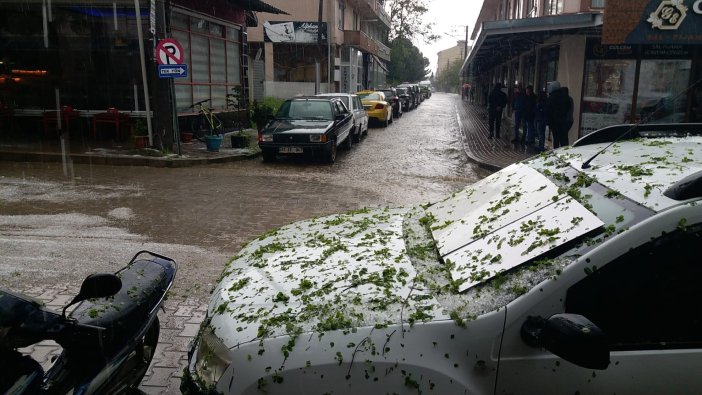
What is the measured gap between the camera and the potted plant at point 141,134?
1445 cm

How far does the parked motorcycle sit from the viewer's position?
223cm

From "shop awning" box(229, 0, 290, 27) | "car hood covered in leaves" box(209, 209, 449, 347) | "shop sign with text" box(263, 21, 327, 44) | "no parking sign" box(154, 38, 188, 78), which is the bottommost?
"car hood covered in leaves" box(209, 209, 449, 347)

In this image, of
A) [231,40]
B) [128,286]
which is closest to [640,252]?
[128,286]

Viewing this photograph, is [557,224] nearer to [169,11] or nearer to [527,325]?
[527,325]

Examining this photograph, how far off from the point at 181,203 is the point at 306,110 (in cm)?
662

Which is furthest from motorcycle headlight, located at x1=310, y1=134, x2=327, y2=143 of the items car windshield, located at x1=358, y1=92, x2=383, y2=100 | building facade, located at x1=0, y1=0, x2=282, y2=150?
car windshield, located at x1=358, y1=92, x2=383, y2=100

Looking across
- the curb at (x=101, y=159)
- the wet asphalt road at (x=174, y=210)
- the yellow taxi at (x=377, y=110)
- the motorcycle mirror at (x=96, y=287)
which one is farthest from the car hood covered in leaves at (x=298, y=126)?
the motorcycle mirror at (x=96, y=287)

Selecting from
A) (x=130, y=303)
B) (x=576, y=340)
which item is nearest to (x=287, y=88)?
(x=130, y=303)

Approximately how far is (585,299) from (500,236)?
2.20 feet

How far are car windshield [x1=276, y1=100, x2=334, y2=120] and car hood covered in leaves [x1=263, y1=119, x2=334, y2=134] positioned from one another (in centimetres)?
27

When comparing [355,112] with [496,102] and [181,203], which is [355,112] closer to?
[496,102]

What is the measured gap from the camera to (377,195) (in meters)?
10.4

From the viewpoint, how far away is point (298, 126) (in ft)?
47.3

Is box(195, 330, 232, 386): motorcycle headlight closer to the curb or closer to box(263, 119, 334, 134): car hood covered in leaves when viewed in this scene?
the curb
